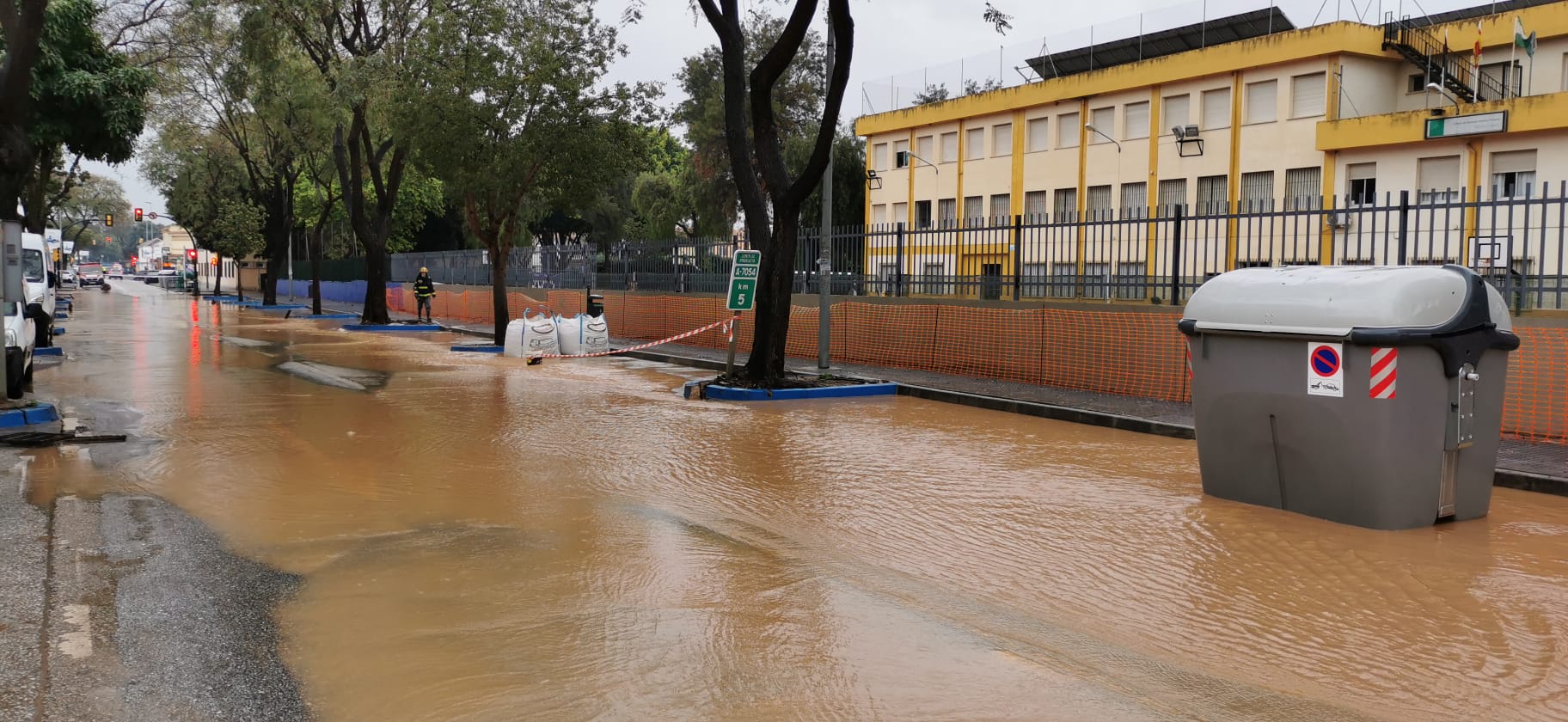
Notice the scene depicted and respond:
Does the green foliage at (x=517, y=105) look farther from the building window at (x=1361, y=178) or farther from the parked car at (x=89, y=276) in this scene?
the parked car at (x=89, y=276)

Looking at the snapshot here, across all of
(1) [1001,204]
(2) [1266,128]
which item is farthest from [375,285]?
(2) [1266,128]

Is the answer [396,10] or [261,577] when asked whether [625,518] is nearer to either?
[261,577]

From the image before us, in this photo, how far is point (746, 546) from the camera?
697 centimetres

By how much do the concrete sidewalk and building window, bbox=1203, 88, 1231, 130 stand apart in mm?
23758

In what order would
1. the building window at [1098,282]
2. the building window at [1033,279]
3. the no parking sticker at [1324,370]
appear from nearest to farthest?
the no parking sticker at [1324,370], the building window at [1098,282], the building window at [1033,279]

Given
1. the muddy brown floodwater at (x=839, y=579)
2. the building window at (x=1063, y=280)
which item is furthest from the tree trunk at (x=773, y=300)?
the muddy brown floodwater at (x=839, y=579)

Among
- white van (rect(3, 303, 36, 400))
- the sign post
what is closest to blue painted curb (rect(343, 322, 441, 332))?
the sign post

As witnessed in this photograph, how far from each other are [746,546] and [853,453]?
385 centimetres

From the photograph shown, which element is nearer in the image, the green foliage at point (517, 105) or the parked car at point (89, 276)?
the green foliage at point (517, 105)

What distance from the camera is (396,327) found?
34719mm

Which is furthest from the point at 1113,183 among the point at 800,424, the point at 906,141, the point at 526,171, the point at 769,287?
the point at 800,424

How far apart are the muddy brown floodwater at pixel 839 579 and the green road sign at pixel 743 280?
4584 mm

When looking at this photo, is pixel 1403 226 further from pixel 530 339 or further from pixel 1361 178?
pixel 1361 178

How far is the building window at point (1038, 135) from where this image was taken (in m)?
45.0
